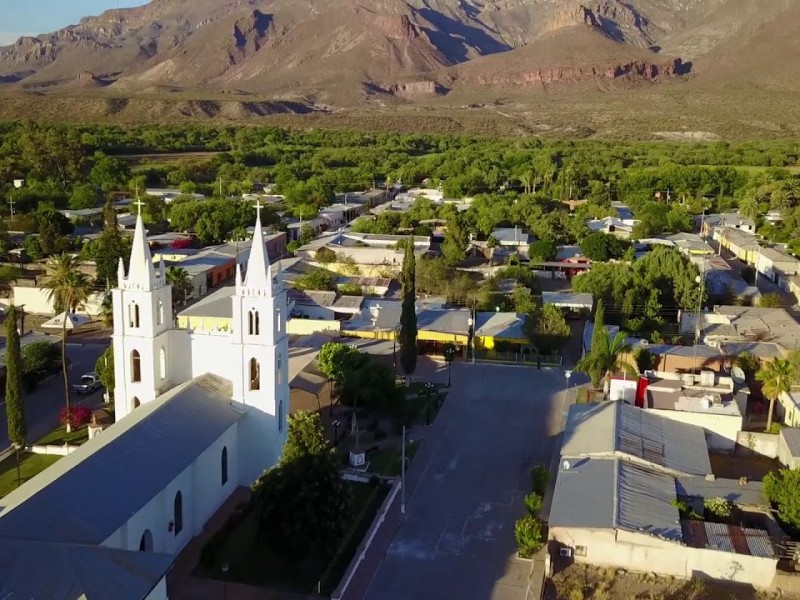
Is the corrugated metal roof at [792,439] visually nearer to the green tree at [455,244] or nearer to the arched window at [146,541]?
the arched window at [146,541]

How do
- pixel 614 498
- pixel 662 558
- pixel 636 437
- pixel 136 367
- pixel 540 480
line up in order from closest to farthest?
1. pixel 662 558
2. pixel 614 498
3. pixel 540 480
4. pixel 136 367
5. pixel 636 437

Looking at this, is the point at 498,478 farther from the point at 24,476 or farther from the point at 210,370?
the point at 24,476

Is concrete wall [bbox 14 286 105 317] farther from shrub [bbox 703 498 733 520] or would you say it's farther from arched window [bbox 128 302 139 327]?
shrub [bbox 703 498 733 520]

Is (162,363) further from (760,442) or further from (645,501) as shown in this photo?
(760,442)

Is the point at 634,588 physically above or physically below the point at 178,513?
below

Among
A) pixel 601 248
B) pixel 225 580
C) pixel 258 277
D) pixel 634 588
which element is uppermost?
pixel 258 277

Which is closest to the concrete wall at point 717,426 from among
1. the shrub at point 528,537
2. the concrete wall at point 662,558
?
the concrete wall at point 662,558

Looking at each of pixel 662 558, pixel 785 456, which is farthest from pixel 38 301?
pixel 785 456

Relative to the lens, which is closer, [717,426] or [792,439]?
[792,439]
